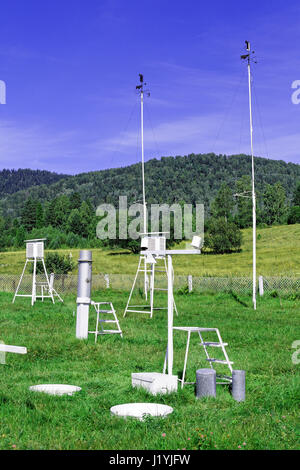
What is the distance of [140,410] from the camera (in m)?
5.91

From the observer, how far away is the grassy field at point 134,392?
4.92m

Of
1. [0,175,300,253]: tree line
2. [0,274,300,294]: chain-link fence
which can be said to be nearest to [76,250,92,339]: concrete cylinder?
[0,274,300,294]: chain-link fence

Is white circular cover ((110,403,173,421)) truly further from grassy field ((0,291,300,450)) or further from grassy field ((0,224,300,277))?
grassy field ((0,224,300,277))

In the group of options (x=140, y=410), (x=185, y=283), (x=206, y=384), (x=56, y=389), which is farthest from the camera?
(x=185, y=283)

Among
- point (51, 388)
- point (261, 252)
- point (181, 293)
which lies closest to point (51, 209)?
point (261, 252)

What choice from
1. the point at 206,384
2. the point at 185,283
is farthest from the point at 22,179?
the point at 206,384

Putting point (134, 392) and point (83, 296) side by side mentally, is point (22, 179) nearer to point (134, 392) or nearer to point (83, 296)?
point (83, 296)

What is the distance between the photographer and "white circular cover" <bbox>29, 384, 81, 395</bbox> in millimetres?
6750

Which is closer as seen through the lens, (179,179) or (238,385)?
(238,385)

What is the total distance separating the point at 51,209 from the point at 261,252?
5202cm

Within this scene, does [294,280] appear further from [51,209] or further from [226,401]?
[51,209]

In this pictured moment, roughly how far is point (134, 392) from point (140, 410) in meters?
0.98
